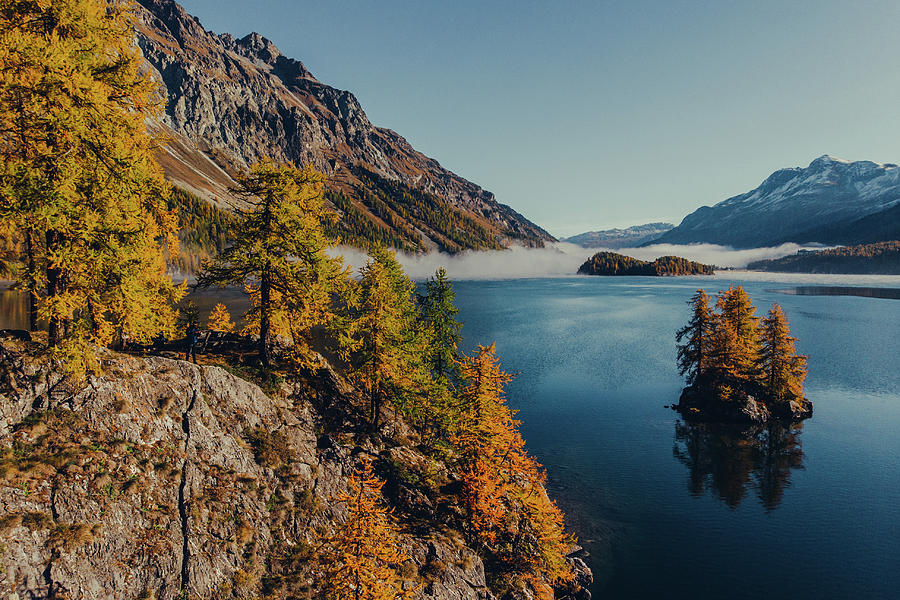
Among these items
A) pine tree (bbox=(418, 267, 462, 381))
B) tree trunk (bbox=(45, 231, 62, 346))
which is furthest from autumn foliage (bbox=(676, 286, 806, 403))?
tree trunk (bbox=(45, 231, 62, 346))

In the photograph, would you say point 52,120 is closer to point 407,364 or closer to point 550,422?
point 407,364

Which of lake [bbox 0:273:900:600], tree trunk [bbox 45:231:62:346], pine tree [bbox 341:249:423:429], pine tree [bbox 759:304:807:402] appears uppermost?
tree trunk [bbox 45:231:62:346]

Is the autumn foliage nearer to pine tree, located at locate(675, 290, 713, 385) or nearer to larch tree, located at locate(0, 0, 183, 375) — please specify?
pine tree, located at locate(675, 290, 713, 385)

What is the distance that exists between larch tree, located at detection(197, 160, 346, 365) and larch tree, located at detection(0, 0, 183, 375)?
5.71 meters

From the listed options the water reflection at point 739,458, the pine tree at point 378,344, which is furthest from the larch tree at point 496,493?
the water reflection at point 739,458

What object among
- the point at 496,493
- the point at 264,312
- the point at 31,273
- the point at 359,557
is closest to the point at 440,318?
the point at 496,493

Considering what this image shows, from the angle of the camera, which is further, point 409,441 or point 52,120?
point 409,441

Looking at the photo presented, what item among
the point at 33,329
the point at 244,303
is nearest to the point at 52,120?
the point at 33,329

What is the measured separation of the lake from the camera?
98.1ft

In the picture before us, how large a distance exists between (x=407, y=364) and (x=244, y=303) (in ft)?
446

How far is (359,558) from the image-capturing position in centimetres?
1616

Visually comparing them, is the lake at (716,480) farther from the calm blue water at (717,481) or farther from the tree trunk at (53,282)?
the tree trunk at (53,282)

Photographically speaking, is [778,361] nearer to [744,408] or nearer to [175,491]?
[744,408]

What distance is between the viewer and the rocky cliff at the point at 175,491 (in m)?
13.6
